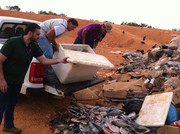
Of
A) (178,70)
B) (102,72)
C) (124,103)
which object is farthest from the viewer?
(102,72)

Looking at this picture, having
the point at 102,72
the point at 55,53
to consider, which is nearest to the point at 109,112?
the point at 55,53

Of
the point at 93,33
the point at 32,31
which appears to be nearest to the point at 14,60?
the point at 32,31

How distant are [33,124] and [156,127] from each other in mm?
2124

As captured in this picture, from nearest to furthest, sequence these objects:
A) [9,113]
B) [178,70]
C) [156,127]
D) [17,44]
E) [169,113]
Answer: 1. [17,44]
2. [9,113]
3. [156,127]
4. [169,113]
5. [178,70]

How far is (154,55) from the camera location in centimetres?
1130

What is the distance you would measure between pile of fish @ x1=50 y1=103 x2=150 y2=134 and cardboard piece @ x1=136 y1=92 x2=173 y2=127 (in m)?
0.15

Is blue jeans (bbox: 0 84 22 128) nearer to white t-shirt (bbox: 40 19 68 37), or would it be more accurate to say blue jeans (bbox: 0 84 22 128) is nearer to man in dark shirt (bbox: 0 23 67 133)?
man in dark shirt (bbox: 0 23 67 133)

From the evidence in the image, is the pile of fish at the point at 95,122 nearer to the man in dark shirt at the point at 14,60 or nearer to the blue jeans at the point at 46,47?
the blue jeans at the point at 46,47

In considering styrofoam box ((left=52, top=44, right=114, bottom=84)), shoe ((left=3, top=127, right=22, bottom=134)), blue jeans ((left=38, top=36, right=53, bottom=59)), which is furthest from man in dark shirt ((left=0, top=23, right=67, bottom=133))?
blue jeans ((left=38, top=36, right=53, bottom=59))

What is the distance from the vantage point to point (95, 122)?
493 cm

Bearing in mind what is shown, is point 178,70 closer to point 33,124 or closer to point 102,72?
point 102,72

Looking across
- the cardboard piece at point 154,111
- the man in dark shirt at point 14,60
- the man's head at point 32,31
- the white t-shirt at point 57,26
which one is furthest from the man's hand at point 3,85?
the cardboard piece at point 154,111

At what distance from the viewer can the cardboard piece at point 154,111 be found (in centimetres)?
489

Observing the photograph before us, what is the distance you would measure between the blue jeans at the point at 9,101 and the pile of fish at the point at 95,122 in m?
0.83
